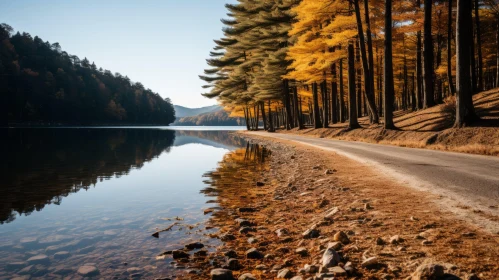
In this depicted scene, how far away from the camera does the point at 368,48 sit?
70.7 feet

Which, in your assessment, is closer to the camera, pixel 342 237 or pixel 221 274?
pixel 221 274

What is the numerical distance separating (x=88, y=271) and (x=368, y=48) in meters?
21.7

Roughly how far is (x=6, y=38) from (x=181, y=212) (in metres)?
113

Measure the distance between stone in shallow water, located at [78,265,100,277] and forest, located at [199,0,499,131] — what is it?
14571 mm

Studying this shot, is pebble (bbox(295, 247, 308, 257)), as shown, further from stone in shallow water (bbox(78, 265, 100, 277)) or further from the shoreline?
stone in shallow water (bbox(78, 265, 100, 277))

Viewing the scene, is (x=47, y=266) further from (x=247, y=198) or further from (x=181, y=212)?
(x=247, y=198)

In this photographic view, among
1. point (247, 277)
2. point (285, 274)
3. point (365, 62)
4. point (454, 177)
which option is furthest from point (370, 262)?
point (365, 62)

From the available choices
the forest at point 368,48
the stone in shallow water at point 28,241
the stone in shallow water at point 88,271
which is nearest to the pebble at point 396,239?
the stone in shallow water at point 88,271

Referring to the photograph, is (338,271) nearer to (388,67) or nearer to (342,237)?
(342,237)

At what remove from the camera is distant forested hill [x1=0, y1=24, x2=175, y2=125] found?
3349 inches

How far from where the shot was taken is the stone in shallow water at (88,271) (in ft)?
13.8

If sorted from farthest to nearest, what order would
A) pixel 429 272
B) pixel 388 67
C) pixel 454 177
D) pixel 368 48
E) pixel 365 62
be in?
1. pixel 368 48
2. pixel 365 62
3. pixel 388 67
4. pixel 454 177
5. pixel 429 272

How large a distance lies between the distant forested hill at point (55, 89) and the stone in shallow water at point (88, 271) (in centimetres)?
9418

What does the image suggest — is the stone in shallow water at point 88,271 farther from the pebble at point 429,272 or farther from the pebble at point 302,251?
the pebble at point 429,272
